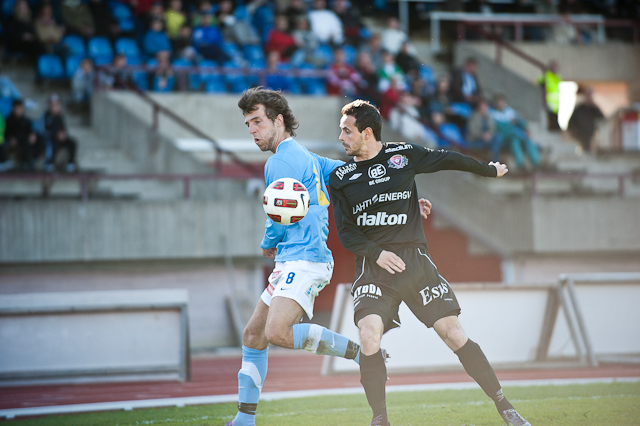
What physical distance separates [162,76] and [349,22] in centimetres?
528

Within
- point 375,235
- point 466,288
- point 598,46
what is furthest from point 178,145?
point 598,46

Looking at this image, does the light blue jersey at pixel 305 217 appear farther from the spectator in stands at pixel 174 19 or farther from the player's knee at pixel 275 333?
the spectator in stands at pixel 174 19

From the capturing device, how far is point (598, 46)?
2062 centimetres

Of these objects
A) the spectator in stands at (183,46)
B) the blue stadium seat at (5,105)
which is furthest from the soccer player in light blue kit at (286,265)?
the spectator in stands at (183,46)

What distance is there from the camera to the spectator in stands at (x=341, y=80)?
657 inches

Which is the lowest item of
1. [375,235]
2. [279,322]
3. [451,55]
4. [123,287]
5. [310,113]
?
[123,287]

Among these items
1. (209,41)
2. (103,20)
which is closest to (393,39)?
(209,41)

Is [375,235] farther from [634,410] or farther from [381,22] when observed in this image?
[381,22]

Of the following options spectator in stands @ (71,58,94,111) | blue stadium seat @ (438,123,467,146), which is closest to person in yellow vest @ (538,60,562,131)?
blue stadium seat @ (438,123,467,146)

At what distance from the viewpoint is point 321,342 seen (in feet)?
19.3

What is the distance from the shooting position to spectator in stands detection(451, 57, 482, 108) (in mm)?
17281

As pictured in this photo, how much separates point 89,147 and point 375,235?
10.7 metres

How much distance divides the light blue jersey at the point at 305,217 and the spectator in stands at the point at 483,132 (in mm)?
10693

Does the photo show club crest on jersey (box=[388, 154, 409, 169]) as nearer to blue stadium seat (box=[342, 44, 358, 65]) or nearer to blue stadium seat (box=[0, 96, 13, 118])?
blue stadium seat (box=[0, 96, 13, 118])
